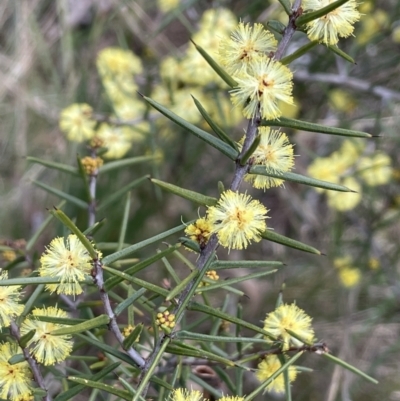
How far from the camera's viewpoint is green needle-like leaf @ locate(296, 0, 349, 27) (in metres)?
0.30

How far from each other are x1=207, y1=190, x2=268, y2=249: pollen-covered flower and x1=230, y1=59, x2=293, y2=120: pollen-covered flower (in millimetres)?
59

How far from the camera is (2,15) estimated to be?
164 cm

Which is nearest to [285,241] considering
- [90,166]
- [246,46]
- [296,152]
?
[246,46]

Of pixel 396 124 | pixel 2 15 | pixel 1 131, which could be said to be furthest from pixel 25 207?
pixel 396 124

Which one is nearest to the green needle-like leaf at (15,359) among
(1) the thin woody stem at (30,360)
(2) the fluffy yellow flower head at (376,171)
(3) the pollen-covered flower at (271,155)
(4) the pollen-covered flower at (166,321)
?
(1) the thin woody stem at (30,360)

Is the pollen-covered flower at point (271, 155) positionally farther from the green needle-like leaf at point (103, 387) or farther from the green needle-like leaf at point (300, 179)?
the green needle-like leaf at point (103, 387)

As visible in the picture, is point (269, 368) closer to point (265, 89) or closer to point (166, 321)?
point (166, 321)

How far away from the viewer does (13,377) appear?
376 mm

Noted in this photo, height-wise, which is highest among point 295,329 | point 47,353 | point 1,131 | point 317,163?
point 1,131

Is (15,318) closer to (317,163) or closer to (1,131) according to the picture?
(317,163)

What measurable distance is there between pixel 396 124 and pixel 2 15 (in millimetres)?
1309

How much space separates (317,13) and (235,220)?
0.14 m

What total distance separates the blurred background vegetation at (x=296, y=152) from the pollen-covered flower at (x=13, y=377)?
53 cm

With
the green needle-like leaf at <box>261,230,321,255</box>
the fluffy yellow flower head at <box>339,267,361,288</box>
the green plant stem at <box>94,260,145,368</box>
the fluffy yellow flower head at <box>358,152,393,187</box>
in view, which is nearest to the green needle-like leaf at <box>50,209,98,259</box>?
the green plant stem at <box>94,260,145,368</box>
